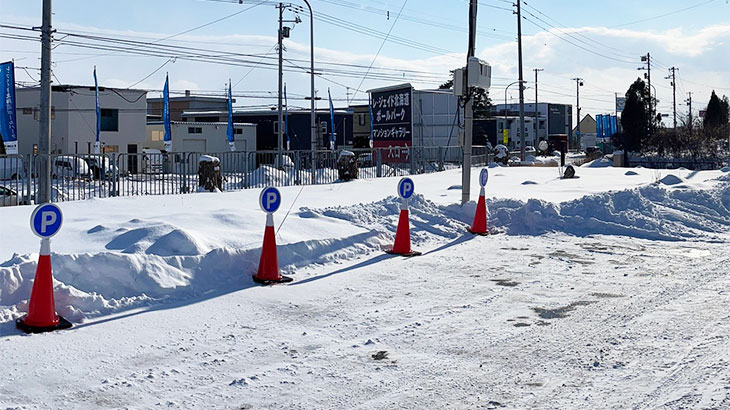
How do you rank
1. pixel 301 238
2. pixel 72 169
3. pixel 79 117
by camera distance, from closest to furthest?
pixel 301 238
pixel 72 169
pixel 79 117

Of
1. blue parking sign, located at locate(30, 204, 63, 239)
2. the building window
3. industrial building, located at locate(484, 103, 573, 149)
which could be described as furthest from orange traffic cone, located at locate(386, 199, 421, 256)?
industrial building, located at locate(484, 103, 573, 149)

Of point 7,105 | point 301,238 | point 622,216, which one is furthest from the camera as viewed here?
point 7,105

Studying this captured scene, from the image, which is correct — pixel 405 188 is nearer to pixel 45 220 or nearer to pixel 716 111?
pixel 45 220

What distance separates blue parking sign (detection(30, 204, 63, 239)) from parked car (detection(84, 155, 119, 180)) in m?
14.0

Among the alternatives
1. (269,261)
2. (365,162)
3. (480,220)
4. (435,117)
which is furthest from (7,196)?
(435,117)

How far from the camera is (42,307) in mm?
7105

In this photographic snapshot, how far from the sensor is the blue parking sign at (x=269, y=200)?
9.66m

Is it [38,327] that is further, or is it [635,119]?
[635,119]

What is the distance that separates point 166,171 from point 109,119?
39524 mm

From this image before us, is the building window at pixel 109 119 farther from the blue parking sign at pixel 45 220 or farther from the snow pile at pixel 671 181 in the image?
the blue parking sign at pixel 45 220

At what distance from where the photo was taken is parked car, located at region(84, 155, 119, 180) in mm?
21281

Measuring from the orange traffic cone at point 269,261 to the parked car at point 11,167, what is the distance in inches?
484

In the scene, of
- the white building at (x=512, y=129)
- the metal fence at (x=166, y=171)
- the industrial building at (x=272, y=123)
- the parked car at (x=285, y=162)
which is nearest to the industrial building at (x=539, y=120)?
the white building at (x=512, y=129)

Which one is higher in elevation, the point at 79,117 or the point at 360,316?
the point at 79,117
